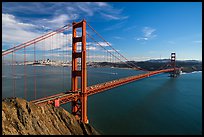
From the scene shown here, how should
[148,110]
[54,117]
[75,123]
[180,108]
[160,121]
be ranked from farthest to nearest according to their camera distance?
[180,108] → [148,110] → [160,121] → [75,123] → [54,117]

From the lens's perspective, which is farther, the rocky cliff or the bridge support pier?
the bridge support pier

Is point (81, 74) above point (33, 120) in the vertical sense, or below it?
above

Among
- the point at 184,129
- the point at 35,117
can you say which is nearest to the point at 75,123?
the point at 35,117

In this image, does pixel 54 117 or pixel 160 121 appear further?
pixel 160 121

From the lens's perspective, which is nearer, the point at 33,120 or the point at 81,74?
the point at 33,120

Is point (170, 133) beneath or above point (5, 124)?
beneath

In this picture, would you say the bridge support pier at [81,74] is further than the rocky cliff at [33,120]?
Yes

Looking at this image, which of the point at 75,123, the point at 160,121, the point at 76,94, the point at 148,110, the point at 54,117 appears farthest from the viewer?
the point at 148,110

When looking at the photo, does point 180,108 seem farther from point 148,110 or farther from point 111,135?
point 111,135
